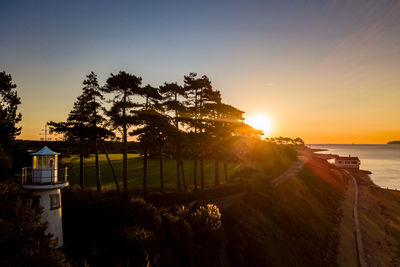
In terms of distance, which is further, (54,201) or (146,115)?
(146,115)

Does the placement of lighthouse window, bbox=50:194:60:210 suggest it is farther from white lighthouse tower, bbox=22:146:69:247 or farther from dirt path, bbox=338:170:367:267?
dirt path, bbox=338:170:367:267

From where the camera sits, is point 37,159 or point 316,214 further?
point 316,214

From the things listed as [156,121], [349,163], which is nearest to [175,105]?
[156,121]

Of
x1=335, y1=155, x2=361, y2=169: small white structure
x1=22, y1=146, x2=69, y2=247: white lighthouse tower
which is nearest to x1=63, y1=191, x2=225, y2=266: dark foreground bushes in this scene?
x1=22, y1=146, x2=69, y2=247: white lighthouse tower

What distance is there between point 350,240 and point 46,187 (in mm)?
29100

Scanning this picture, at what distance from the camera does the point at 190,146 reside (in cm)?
2788

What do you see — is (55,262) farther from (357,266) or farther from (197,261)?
(357,266)

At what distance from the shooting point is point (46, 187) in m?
12.9

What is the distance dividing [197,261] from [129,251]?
457cm

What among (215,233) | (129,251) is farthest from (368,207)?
(129,251)

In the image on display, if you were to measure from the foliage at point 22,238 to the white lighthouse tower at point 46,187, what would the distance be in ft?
2.19

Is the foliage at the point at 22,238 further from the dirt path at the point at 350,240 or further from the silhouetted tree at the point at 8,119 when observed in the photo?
the dirt path at the point at 350,240

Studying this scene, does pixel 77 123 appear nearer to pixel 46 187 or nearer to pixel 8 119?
pixel 8 119

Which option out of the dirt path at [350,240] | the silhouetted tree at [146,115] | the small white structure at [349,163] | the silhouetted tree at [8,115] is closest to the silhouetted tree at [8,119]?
the silhouetted tree at [8,115]
